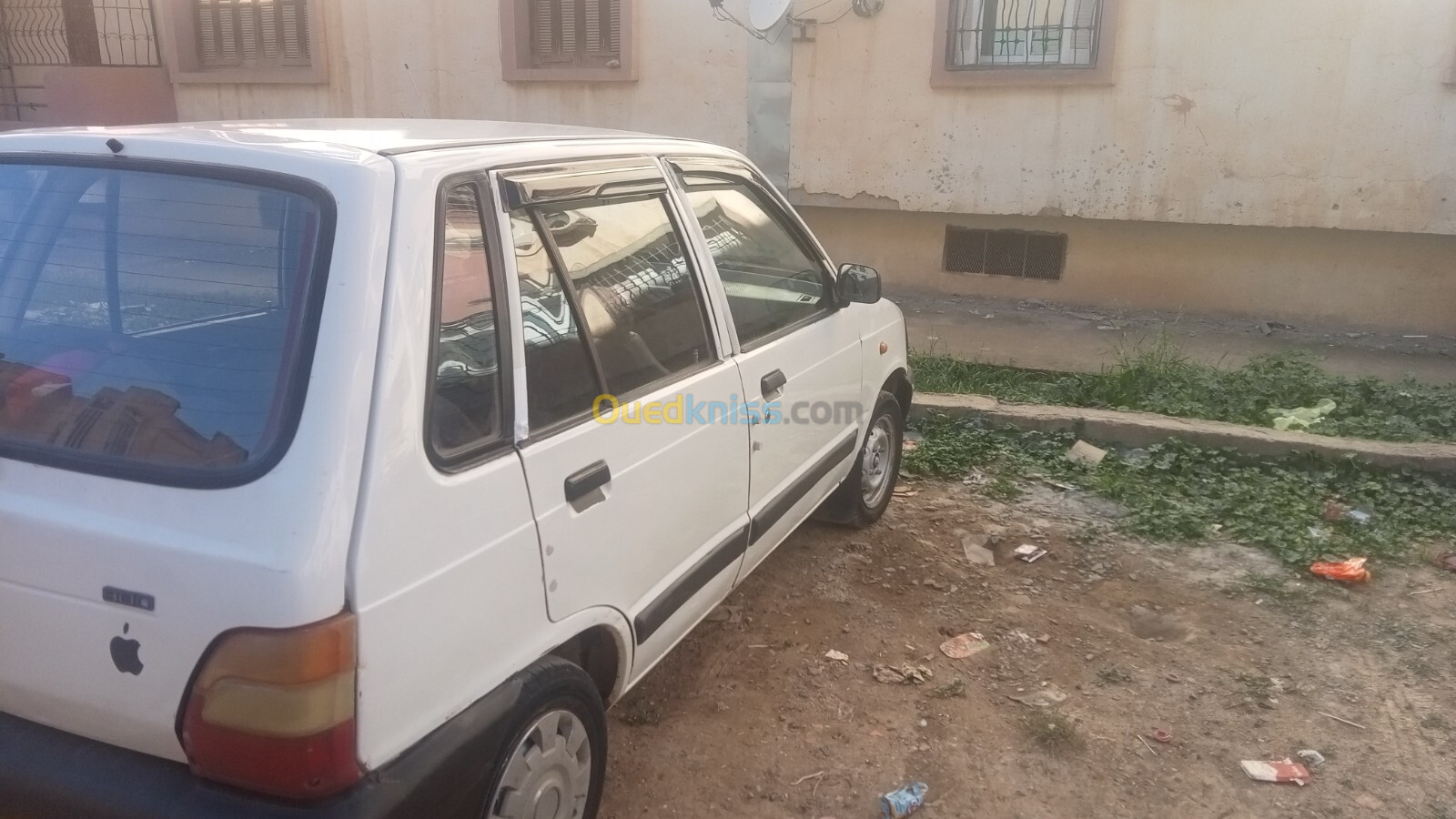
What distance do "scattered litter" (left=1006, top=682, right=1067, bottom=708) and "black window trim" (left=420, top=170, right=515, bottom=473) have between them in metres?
2.00

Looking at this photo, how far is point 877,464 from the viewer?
4.49 m

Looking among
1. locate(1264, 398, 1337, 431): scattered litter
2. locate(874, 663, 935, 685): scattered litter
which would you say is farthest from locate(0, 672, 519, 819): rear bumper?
locate(1264, 398, 1337, 431): scattered litter

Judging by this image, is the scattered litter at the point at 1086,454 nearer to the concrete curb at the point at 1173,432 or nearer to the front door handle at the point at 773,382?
the concrete curb at the point at 1173,432

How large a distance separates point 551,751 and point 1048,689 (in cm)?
181

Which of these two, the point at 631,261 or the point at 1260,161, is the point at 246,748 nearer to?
the point at 631,261

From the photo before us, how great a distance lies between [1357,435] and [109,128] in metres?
5.62

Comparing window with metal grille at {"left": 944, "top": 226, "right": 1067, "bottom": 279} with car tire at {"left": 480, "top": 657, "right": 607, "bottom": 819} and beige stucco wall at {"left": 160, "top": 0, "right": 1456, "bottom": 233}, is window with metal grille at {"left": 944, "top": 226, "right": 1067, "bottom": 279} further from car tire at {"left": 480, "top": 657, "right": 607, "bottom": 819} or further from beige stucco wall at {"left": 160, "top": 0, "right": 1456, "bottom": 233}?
car tire at {"left": 480, "top": 657, "right": 607, "bottom": 819}

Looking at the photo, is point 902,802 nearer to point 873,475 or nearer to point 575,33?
point 873,475

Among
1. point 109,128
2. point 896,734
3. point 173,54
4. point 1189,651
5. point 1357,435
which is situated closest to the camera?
point 109,128

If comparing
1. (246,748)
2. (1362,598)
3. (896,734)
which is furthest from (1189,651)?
(246,748)

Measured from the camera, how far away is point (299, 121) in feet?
8.54

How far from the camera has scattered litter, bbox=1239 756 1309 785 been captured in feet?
9.36

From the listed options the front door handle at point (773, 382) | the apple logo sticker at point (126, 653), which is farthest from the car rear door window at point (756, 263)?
the apple logo sticker at point (126, 653)

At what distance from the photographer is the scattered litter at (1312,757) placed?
9.61ft
